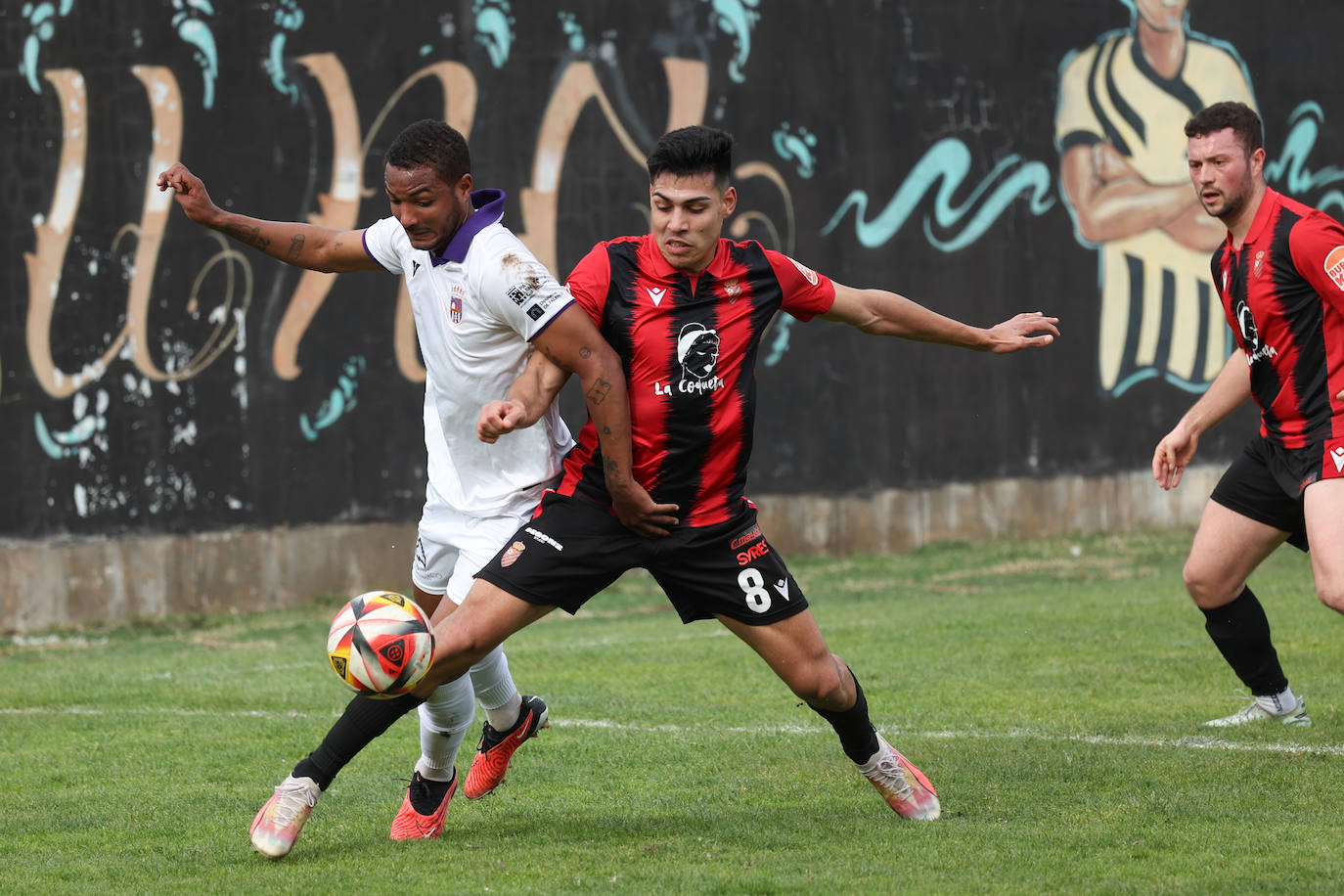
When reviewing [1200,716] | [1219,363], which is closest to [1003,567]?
[1219,363]

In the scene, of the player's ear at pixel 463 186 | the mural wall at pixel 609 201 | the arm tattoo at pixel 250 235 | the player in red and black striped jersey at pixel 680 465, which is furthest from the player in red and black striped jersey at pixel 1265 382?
the mural wall at pixel 609 201

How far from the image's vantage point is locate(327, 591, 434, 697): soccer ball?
524 cm

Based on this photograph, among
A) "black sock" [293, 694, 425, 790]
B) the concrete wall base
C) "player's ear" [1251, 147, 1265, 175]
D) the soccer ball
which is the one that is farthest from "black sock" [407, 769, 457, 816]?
the concrete wall base

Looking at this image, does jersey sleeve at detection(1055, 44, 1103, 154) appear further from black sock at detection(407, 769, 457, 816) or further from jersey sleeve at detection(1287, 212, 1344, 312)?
black sock at detection(407, 769, 457, 816)

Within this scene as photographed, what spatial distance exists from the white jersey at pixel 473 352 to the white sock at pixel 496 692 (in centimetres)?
71

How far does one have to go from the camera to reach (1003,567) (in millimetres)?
14172

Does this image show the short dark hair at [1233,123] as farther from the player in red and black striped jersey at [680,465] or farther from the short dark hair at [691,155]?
the short dark hair at [691,155]

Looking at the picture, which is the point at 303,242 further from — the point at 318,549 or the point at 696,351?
the point at 318,549

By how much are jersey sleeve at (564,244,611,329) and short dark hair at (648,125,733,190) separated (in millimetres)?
358

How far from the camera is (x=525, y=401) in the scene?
5410 mm

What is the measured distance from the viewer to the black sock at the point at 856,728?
18.9 ft

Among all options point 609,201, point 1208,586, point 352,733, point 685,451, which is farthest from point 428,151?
point 609,201

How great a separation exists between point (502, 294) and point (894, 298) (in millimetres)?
1435

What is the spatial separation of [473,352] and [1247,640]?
3.70m
